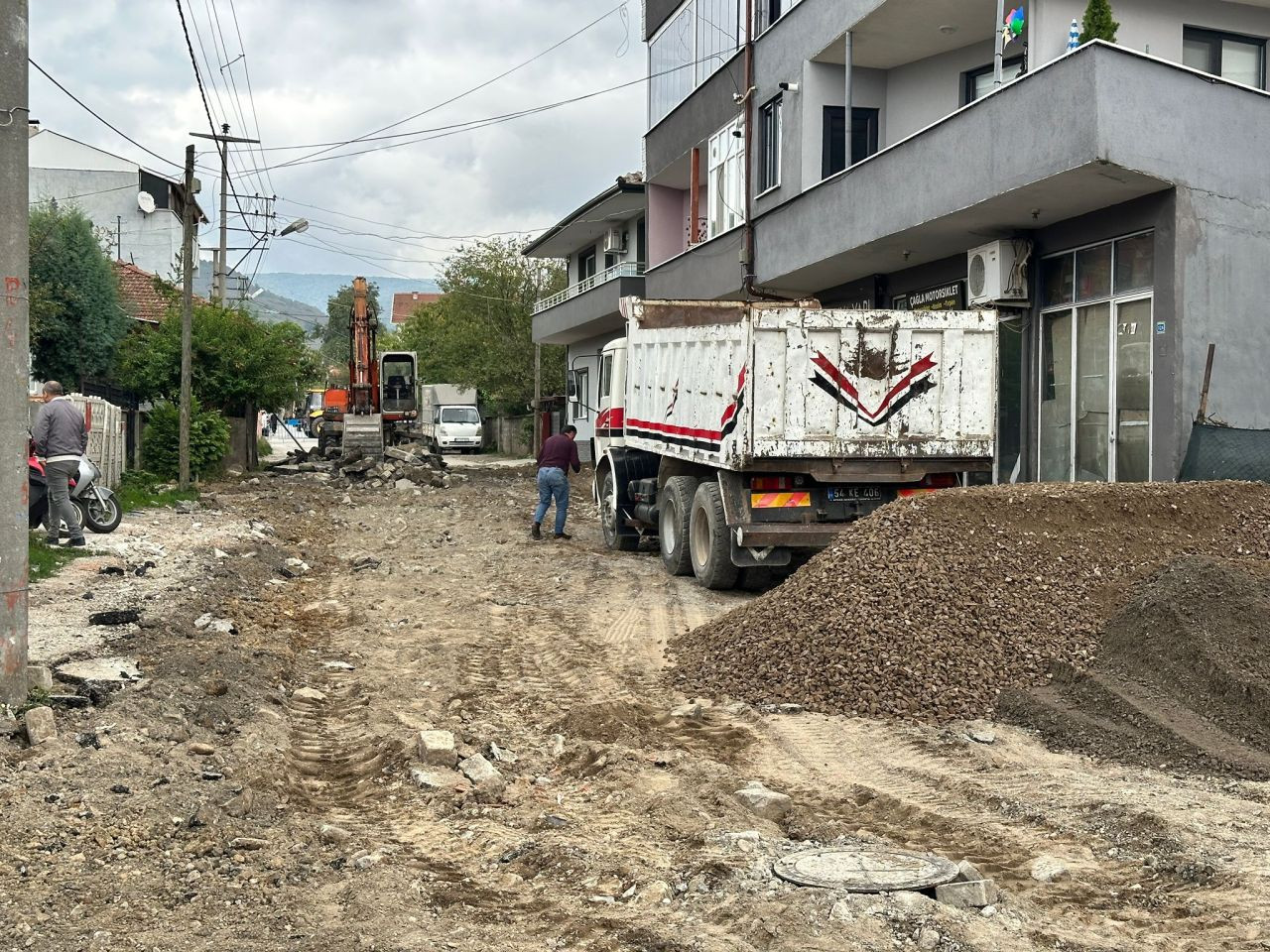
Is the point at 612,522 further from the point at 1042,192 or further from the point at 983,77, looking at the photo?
the point at 983,77

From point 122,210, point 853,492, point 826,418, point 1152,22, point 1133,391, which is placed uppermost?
point 122,210

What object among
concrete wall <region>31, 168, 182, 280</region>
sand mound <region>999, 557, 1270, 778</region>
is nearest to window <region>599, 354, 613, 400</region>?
sand mound <region>999, 557, 1270, 778</region>

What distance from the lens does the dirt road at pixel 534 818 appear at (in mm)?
4262

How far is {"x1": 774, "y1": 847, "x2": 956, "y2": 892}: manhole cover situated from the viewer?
4516mm

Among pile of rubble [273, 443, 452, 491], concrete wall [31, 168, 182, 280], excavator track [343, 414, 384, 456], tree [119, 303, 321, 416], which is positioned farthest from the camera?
concrete wall [31, 168, 182, 280]

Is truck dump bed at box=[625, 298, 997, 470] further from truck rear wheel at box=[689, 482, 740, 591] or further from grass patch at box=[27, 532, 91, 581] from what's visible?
grass patch at box=[27, 532, 91, 581]

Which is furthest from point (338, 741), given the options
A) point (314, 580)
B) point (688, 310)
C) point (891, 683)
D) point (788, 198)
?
point (788, 198)

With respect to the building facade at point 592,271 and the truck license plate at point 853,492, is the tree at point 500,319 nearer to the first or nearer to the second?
the building facade at point 592,271

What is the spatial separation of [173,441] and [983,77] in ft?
58.7

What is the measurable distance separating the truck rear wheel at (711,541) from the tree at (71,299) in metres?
20.5

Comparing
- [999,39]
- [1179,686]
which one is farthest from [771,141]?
[1179,686]

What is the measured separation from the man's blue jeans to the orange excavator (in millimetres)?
15621

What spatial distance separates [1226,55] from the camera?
54.4ft

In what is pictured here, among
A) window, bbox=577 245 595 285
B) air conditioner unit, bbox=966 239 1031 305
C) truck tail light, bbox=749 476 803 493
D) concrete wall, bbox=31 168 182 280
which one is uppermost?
concrete wall, bbox=31 168 182 280
